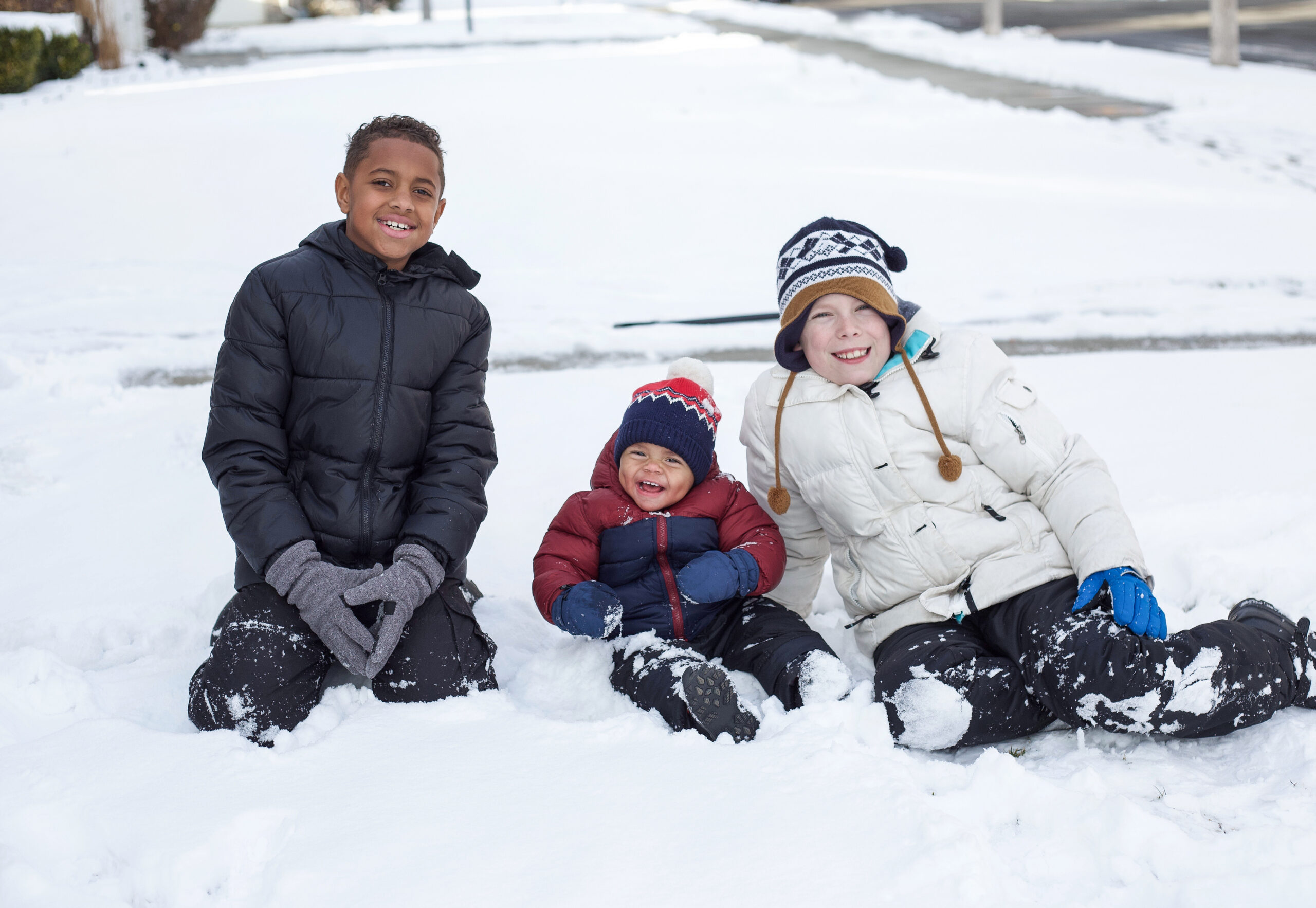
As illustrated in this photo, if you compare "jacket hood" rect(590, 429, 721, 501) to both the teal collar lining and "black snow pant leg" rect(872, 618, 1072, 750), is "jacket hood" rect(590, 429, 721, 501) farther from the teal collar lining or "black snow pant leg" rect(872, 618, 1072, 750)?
"black snow pant leg" rect(872, 618, 1072, 750)

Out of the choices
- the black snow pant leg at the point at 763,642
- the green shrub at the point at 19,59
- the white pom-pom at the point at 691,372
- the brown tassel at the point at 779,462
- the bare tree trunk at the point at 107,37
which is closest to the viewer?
the black snow pant leg at the point at 763,642

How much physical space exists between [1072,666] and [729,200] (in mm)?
5525

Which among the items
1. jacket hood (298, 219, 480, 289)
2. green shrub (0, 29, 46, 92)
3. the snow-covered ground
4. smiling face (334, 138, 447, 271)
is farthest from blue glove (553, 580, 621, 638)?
green shrub (0, 29, 46, 92)

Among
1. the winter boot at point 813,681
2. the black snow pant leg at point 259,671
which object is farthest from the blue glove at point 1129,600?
the black snow pant leg at point 259,671

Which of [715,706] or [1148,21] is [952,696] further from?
[1148,21]

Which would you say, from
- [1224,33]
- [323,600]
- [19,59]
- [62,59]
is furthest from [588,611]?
[1224,33]

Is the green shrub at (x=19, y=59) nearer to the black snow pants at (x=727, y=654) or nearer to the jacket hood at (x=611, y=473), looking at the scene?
the jacket hood at (x=611, y=473)

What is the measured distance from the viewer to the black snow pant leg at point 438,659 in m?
2.28

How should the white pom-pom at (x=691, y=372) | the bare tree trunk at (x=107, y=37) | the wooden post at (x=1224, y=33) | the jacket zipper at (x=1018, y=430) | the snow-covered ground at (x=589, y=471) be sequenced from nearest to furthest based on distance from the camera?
the snow-covered ground at (x=589, y=471) < the jacket zipper at (x=1018, y=430) < the white pom-pom at (x=691, y=372) < the bare tree trunk at (x=107, y=37) < the wooden post at (x=1224, y=33)

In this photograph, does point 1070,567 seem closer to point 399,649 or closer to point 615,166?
point 399,649

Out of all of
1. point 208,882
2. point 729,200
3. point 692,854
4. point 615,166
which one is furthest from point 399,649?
point 615,166

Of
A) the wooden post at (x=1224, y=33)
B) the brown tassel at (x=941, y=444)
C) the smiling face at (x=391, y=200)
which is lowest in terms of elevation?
the brown tassel at (x=941, y=444)

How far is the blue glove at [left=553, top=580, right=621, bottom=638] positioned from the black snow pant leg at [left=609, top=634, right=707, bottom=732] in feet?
0.24

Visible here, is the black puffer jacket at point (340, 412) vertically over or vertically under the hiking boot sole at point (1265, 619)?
over
